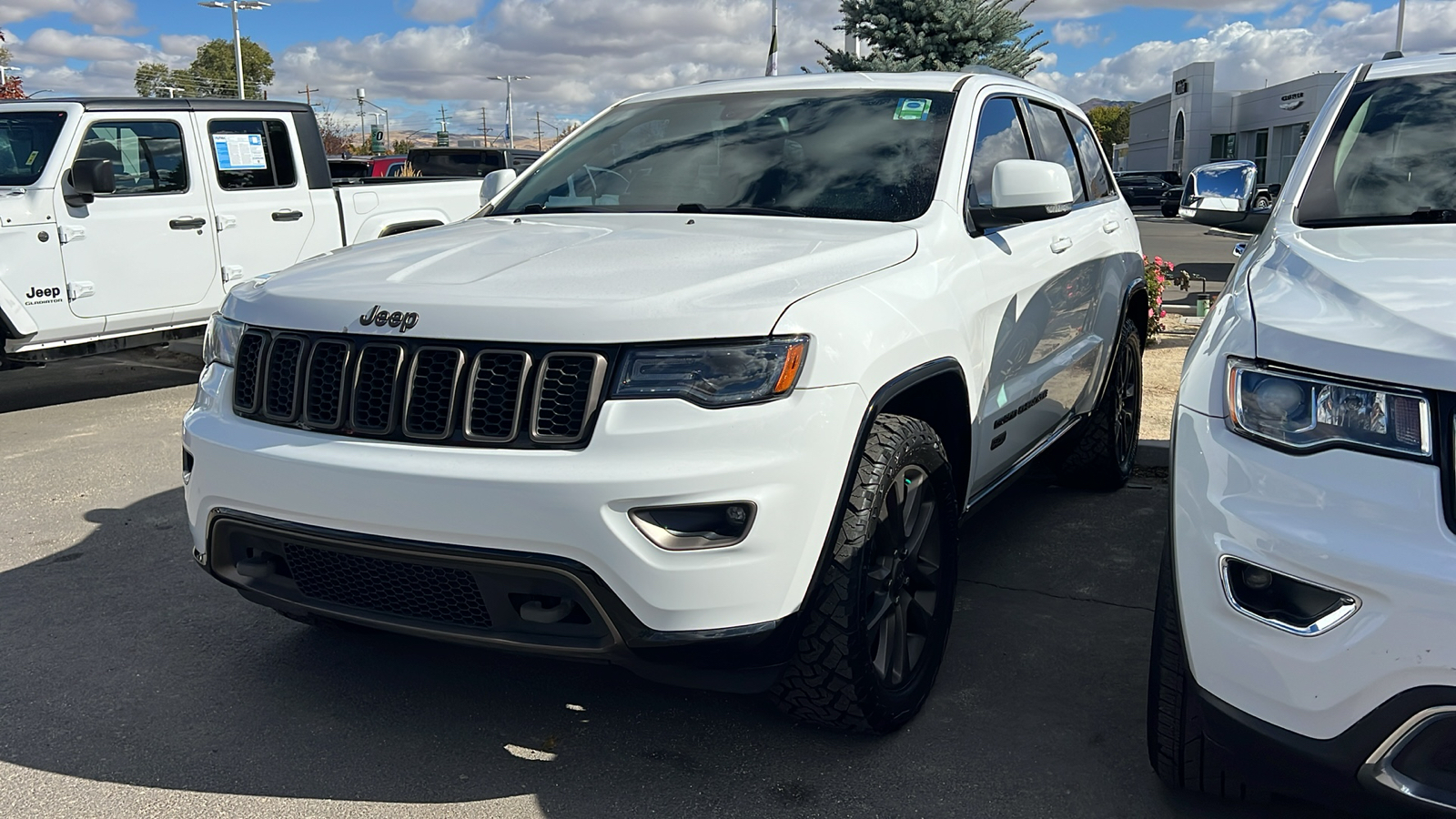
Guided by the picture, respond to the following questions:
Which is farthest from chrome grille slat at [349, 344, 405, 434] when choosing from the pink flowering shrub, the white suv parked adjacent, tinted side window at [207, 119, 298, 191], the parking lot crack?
the pink flowering shrub

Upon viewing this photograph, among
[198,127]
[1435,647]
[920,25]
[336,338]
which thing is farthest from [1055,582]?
[920,25]

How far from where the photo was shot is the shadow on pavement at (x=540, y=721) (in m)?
2.81

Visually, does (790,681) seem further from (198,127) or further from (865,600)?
(198,127)

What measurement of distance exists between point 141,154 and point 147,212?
40cm

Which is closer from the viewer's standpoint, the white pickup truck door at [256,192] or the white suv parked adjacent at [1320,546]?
the white suv parked adjacent at [1320,546]

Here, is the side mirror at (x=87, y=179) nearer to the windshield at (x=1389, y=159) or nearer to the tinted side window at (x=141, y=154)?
the tinted side window at (x=141, y=154)

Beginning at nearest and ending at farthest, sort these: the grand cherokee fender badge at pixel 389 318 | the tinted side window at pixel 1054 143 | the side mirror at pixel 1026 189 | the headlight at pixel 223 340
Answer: the grand cherokee fender badge at pixel 389 318 < the headlight at pixel 223 340 < the side mirror at pixel 1026 189 < the tinted side window at pixel 1054 143

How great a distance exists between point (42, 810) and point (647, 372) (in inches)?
68.2

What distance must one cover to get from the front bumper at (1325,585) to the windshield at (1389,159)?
143 cm

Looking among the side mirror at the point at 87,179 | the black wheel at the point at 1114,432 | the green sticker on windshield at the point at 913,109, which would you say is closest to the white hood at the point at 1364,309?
the green sticker on windshield at the point at 913,109

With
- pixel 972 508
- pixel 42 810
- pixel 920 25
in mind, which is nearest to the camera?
pixel 42 810

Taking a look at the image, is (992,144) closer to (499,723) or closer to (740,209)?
(740,209)

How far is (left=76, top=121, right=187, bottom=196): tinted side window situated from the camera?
7512 millimetres

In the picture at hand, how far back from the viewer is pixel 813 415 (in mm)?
2529
